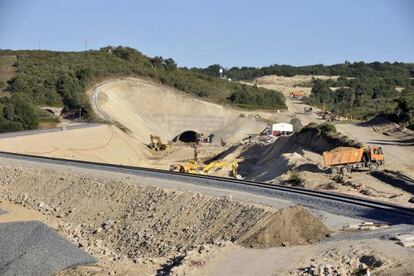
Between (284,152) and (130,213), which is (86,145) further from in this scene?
(130,213)

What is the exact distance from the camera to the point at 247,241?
19312mm

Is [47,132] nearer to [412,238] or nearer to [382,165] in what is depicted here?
[382,165]

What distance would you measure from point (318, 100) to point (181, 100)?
52.6 m

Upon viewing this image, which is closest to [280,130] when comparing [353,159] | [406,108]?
[406,108]

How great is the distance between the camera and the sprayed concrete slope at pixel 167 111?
87250mm

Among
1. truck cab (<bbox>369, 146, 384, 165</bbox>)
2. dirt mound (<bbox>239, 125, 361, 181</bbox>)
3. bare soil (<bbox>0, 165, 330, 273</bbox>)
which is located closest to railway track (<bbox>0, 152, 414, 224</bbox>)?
bare soil (<bbox>0, 165, 330, 273</bbox>)

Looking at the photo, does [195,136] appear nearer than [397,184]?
No

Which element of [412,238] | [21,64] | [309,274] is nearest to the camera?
[309,274]

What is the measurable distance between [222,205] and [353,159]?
50.4 ft

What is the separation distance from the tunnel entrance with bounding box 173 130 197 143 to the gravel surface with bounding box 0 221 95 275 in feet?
211


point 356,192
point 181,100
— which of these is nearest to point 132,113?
point 181,100

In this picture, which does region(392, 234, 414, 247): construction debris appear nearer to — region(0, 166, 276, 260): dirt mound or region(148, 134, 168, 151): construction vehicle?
region(0, 166, 276, 260): dirt mound

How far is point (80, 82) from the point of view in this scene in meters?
91.8

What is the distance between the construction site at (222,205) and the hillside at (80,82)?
11628 millimetres
